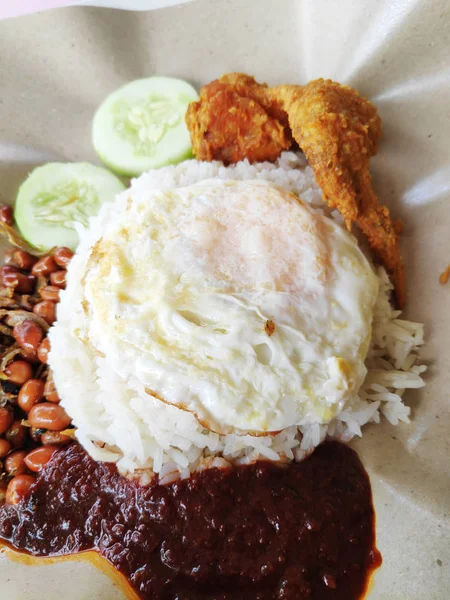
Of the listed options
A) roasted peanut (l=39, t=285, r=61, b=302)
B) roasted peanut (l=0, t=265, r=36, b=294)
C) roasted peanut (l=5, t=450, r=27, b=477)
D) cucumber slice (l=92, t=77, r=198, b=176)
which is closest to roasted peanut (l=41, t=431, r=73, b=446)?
roasted peanut (l=5, t=450, r=27, b=477)

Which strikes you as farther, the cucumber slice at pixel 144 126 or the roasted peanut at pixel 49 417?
the cucumber slice at pixel 144 126

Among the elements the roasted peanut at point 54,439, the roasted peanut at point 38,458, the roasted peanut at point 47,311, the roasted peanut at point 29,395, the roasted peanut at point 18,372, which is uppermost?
the roasted peanut at point 47,311

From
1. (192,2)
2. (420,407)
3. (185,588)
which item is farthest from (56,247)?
(420,407)

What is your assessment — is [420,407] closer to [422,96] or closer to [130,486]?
[130,486]

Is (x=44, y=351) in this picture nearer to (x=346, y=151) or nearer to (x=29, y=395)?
(x=29, y=395)

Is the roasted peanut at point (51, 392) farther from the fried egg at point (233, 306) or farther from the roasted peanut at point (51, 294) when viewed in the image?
the roasted peanut at point (51, 294)

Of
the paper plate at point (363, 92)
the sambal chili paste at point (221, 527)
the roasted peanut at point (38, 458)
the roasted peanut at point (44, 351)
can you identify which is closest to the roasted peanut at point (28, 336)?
the roasted peanut at point (44, 351)

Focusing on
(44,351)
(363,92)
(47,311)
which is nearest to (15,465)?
(44,351)
